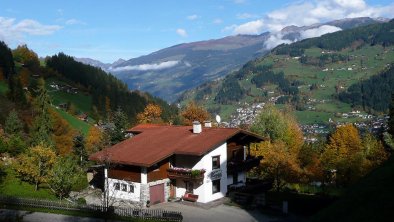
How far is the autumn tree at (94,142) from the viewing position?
73938 millimetres

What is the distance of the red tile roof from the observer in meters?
46.6

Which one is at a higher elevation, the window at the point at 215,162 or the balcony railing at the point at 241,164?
the window at the point at 215,162

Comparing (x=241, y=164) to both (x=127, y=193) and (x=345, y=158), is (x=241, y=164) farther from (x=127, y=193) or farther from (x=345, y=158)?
(x=345, y=158)

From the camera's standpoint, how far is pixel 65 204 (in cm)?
4100

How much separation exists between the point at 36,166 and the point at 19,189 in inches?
130

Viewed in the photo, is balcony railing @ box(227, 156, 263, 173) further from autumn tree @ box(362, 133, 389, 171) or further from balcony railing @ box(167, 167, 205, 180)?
autumn tree @ box(362, 133, 389, 171)

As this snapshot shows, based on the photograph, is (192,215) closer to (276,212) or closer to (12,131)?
(276,212)

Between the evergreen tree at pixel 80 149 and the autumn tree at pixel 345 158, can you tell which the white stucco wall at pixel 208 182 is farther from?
the evergreen tree at pixel 80 149

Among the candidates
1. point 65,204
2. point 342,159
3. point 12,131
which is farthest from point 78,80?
point 65,204

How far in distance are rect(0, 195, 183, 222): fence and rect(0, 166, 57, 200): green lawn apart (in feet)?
11.4

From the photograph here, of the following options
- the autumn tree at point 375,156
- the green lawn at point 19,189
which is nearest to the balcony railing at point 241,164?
the green lawn at point 19,189

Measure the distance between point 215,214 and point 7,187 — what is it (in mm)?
21905

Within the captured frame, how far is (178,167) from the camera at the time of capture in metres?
48.9

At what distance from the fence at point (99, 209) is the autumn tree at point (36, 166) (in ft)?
22.5
